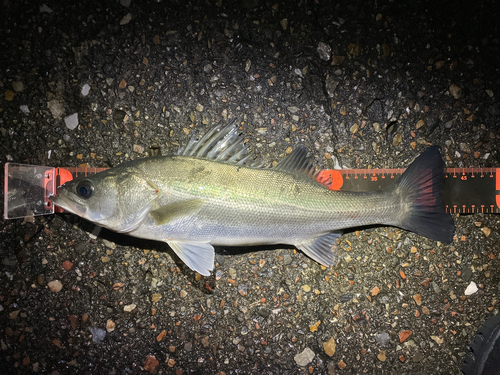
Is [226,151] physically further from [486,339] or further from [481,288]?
[486,339]

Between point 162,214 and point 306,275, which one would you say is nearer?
point 162,214

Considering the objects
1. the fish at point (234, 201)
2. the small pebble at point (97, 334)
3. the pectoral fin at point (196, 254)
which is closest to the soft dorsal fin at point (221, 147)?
the fish at point (234, 201)

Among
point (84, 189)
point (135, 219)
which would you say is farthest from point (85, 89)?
point (135, 219)

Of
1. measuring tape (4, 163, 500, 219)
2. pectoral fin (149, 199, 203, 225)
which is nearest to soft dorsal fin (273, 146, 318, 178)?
measuring tape (4, 163, 500, 219)

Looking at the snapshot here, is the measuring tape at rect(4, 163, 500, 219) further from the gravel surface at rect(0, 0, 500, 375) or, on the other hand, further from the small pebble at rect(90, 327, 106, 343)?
the small pebble at rect(90, 327, 106, 343)

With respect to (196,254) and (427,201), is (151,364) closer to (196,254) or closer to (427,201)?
(196,254)

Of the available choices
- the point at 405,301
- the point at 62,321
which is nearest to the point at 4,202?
the point at 62,321
